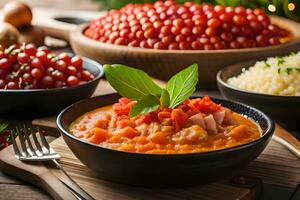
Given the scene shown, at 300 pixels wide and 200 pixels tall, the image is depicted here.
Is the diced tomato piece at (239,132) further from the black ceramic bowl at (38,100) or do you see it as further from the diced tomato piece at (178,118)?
the black ceramic bowl at (38,100)

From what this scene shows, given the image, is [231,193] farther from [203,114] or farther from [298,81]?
[298,81]

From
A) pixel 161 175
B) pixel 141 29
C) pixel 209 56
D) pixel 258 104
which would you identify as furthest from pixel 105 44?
pixel 161 175

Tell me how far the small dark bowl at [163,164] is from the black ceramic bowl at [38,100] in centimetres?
55

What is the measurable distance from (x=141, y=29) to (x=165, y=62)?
0.23 m

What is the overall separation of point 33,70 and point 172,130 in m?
0.76

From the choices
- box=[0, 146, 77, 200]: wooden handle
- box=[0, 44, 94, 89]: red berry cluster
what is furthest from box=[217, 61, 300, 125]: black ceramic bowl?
box=[0, 146, 77, 200]: wooden handle

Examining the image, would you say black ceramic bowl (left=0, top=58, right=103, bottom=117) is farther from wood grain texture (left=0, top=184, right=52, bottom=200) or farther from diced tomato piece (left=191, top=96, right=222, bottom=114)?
diced tomato piece (left=191, top=96, right=222, bottom=114)

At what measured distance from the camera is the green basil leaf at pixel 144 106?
4.83ft

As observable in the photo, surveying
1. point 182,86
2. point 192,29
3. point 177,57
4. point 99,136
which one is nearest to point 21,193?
point 99,136

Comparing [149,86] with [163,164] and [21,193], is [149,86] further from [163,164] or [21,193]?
[21,193]

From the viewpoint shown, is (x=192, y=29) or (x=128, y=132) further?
(x=192, y=29)

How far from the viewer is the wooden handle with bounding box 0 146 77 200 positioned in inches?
56.3

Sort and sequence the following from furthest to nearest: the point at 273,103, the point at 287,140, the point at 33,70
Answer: the point at 33,70
the point at 273,103
the point at 287,140

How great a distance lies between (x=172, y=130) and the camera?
144 centimetres
